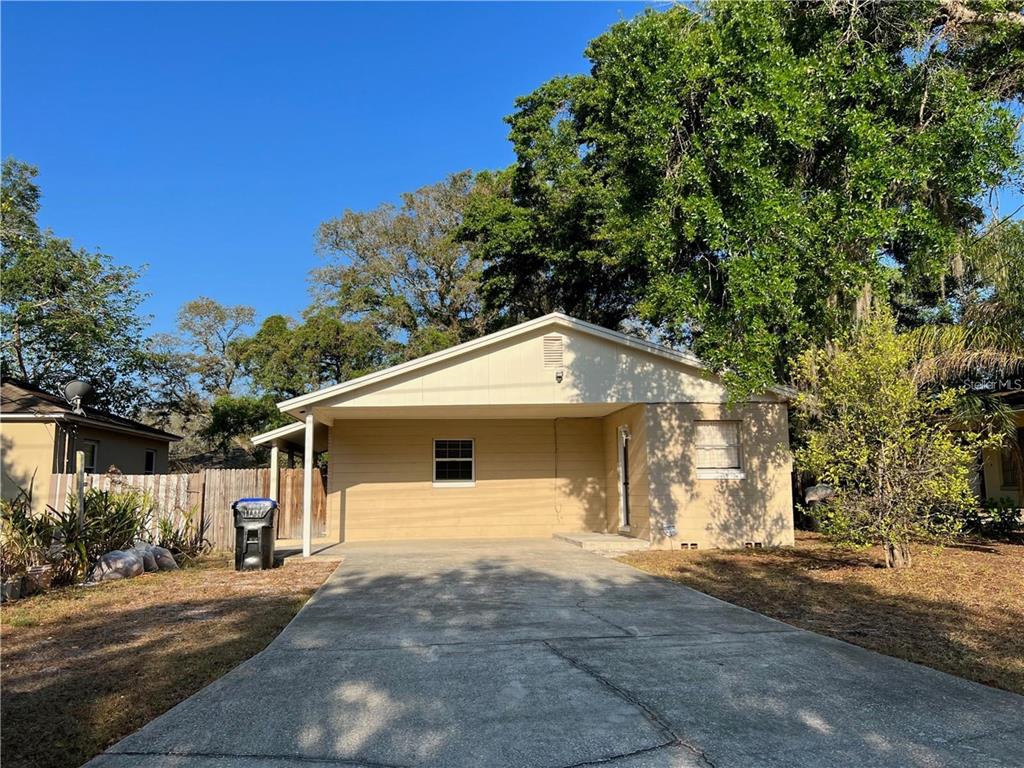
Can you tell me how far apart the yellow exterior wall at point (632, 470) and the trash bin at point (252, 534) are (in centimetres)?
663

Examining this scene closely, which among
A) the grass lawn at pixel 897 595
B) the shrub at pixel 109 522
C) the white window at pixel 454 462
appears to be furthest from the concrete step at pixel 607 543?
the shrub at pixel 109 522

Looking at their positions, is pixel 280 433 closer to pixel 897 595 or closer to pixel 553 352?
pixel 553 352

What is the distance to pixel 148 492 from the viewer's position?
1284 cm

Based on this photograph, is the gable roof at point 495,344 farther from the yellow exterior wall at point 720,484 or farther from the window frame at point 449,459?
the window frame at point 449,459

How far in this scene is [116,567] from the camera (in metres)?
9.82

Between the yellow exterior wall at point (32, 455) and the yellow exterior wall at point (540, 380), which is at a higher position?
the yellow exterior wall at point (540, 380)

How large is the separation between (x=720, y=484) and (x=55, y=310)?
21.6 meters

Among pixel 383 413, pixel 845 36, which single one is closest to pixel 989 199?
pixel 845 36

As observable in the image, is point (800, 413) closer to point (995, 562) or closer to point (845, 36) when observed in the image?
point (995, 562)

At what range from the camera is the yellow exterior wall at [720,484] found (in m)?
12.8

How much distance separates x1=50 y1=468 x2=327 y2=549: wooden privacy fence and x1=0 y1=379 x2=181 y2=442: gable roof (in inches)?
130

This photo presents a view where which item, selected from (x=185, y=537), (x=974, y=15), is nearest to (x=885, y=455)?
(x=974, y=15)

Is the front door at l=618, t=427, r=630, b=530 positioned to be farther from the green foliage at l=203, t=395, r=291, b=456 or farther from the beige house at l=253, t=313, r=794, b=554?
the green foliage at l=203, t=395, r=291, b=456

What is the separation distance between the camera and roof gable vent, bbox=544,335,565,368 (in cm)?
1280
